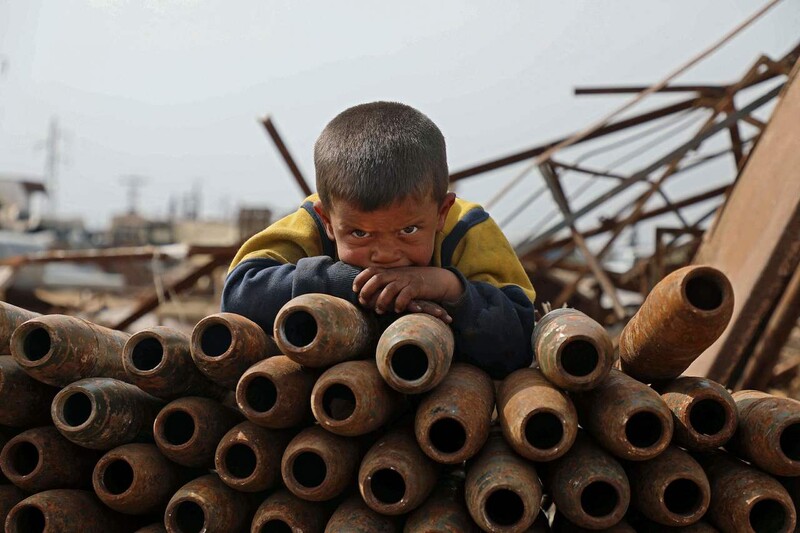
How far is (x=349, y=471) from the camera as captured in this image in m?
1.68

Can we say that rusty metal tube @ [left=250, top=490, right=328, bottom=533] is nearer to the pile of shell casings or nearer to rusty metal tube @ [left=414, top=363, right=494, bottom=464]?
the pile of shell casings

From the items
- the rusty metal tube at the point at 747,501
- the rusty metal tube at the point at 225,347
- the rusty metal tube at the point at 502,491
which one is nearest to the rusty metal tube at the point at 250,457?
the rusty metal tube at the point at 225,347

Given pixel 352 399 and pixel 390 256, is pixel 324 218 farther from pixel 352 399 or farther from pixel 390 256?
pixel 352 399

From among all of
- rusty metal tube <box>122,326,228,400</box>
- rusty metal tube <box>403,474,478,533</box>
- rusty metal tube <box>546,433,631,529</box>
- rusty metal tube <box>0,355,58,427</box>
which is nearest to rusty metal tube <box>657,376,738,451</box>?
rusty metal tube <box>546,433,631,529</box>

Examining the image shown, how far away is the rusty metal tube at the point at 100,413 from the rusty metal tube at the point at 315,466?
464 mm

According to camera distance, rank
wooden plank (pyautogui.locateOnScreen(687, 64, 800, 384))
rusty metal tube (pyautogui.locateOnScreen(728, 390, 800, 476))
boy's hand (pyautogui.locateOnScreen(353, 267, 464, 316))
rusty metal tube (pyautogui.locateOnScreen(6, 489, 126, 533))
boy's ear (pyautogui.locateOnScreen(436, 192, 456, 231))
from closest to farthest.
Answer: rusty metal tube (pyautogui.locateOnScreen(728, 390, 800, 476)) → rusty metal tube (pyautogui.locateOnScreen(6, 489, 126, 533)) → boy's hand (pyautogui.locateOnScreen(353, 267, 464, 316)) → boy's ear (pyautogui.locateOnScreen(436, 192, 456, 231)) → wooden plank (pyautogui.locateOnScreen(687, 64, 800, 384))

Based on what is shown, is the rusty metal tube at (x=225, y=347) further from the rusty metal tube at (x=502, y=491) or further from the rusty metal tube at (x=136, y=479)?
the rusty metal tube at (x=502, y=491)

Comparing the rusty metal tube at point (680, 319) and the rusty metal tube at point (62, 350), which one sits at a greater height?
the rusty metal tube at point (680, 319)

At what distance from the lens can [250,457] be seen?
5.90ft

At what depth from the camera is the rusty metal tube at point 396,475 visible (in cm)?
158

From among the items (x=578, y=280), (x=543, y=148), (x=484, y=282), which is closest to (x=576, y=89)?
(x=543, y=148)

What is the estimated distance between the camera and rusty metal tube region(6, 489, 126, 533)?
174 cm

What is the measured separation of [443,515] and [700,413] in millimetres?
707

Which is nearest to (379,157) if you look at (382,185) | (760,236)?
(382,185)
